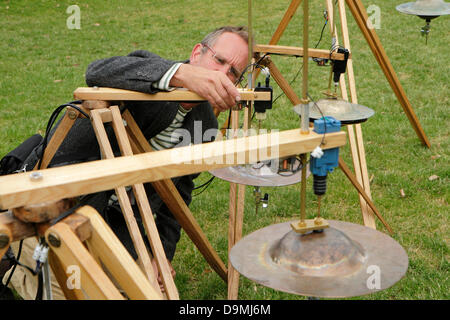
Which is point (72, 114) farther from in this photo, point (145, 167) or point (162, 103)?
point (145, 167)

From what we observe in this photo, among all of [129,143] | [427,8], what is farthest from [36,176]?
[427,8]

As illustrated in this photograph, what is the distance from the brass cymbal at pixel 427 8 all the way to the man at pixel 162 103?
1578 mm

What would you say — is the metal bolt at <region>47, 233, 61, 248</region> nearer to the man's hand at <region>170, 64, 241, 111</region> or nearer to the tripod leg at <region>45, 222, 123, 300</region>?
the tripod leg at <region>45, 222, 123, 300</region>

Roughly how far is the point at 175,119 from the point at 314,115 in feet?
2.80

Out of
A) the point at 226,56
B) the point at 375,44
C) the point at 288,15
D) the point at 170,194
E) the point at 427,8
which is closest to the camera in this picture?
the point at 170,194

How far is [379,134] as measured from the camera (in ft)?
19.0

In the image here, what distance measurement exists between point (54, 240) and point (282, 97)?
586cm

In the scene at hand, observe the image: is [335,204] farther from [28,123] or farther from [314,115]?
[28,123]

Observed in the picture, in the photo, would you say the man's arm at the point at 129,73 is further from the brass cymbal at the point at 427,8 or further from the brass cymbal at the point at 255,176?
the brass cymbal at the point at 427,8

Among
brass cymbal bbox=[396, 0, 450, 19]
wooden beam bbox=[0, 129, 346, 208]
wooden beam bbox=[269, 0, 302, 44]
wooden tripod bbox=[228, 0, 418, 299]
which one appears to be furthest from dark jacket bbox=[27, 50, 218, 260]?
brass cymbal bbox=[396, 0, 450, 19]

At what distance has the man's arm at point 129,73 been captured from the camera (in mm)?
2486

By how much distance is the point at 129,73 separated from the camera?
2.53 metres

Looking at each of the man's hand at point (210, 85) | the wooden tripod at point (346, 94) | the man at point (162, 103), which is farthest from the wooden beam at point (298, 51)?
the man's hand at point (210, 85)

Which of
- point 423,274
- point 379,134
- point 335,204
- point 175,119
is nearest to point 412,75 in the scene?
point 379,134
